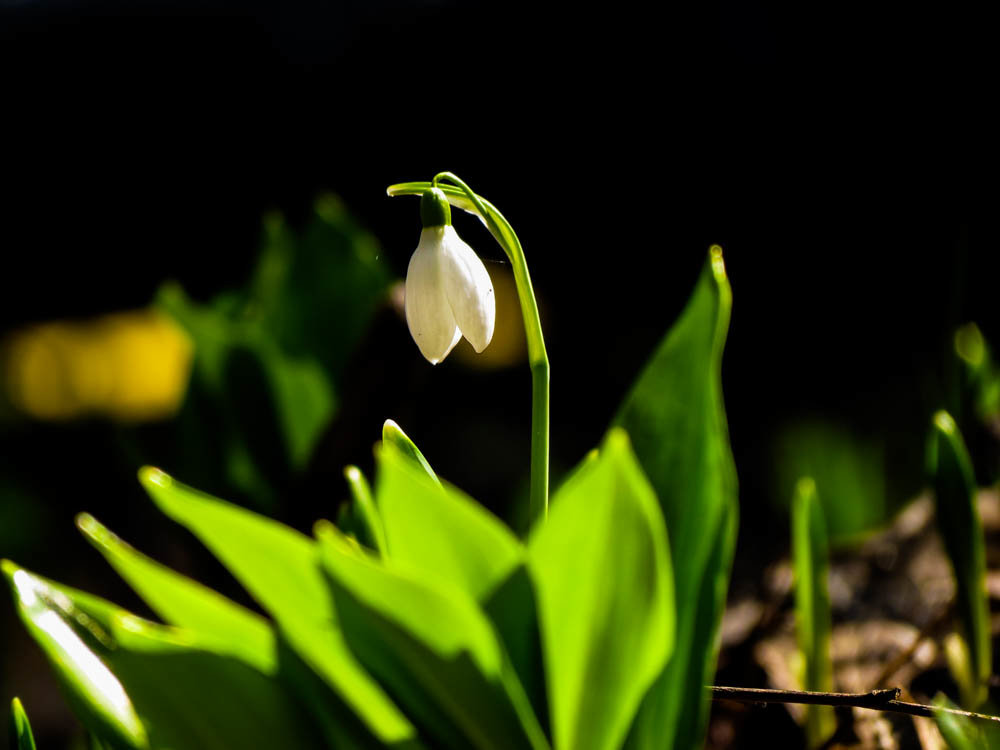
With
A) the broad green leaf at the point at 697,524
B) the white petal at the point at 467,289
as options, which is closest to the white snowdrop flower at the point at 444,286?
the white petal at the point at 467,289

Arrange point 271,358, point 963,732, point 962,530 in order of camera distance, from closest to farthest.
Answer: point 963,732, point 962,530, point 271,358

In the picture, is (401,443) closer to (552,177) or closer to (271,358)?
(271,358)

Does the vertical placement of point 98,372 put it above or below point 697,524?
above

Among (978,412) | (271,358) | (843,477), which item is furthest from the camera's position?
(843,477)

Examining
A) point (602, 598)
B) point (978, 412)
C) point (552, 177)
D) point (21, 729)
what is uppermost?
point (552, 177)

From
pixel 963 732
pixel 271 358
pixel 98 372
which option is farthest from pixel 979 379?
pixel 98 372

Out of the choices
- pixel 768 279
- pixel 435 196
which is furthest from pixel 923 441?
pixel 435 196

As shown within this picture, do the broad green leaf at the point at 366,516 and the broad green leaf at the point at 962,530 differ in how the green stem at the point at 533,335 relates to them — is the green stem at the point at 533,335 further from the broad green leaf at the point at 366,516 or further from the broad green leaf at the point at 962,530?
the broad green leaf at the point at 962,530
